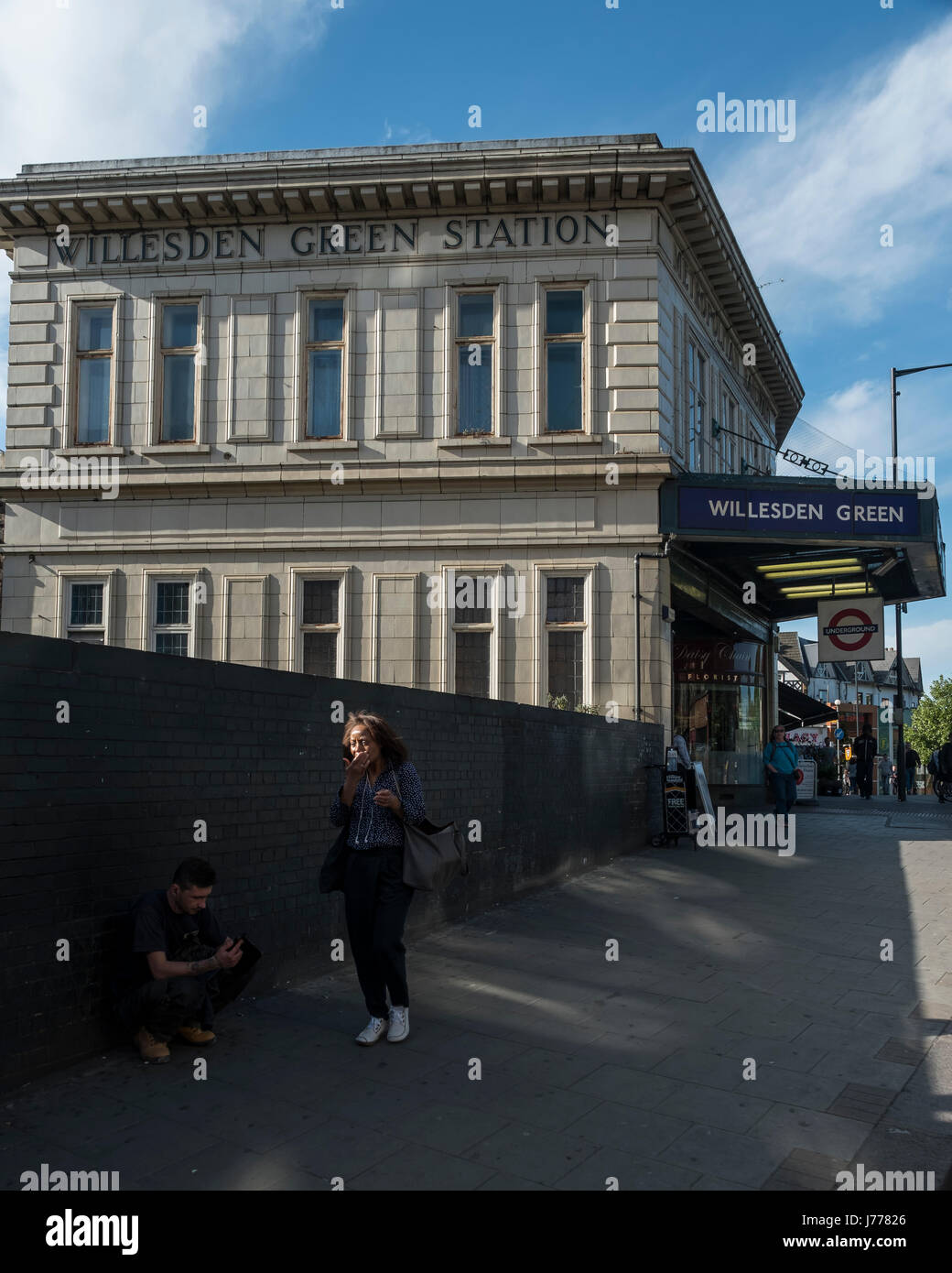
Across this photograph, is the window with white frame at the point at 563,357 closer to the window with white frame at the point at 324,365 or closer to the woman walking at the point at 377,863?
the window with white frame at the point at 324,365

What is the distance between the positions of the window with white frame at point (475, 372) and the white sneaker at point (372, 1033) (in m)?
12.6

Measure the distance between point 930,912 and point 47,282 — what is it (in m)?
16.3

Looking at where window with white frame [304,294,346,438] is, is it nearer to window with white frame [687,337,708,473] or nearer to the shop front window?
window with white frame [687,337,708,473]

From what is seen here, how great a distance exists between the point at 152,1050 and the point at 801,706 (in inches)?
1108

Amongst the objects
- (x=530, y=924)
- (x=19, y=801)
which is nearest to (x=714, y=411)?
(x=530, y=924)

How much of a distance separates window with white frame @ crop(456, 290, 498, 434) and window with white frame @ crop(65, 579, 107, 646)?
257 inches

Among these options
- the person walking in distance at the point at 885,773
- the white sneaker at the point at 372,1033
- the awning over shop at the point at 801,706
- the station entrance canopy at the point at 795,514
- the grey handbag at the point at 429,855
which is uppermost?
the station entrance canopy at the point at 795,514

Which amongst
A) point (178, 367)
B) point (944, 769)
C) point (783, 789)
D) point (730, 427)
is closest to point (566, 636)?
point (783, 789)

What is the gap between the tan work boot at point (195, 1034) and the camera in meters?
5.57

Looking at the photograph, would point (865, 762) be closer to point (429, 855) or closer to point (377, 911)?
point (429, 855)

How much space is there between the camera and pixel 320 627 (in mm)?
17375

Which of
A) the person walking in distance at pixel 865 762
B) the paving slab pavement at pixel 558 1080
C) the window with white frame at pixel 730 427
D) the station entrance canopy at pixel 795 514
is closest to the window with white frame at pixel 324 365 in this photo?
the station entrance canopy at pixel 795 514

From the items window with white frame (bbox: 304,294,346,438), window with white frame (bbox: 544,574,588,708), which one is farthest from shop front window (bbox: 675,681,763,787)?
window with white frame (bbox: 304,294,346,438)

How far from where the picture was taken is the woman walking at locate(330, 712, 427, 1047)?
5.68 m
